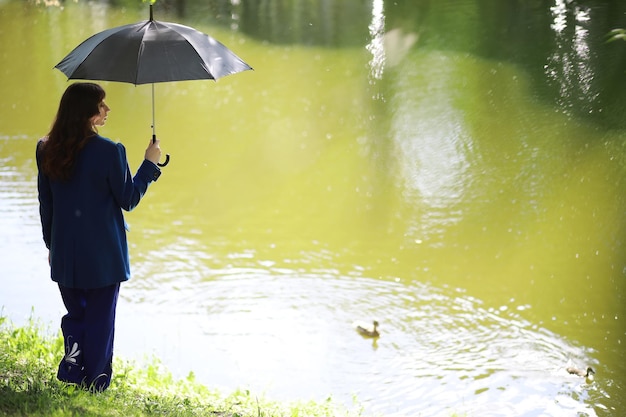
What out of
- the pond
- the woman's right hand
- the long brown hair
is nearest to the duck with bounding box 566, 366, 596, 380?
the pond

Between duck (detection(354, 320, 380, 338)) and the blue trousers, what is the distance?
3521mm

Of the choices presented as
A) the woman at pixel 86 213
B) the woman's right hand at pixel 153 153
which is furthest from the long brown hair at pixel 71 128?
the woman's right hand at pixel 153 153

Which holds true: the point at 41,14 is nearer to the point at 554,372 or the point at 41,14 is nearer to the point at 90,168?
the point at 554,372

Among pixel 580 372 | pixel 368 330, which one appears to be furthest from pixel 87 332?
pixel 580 372

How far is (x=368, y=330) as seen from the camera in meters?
6.89

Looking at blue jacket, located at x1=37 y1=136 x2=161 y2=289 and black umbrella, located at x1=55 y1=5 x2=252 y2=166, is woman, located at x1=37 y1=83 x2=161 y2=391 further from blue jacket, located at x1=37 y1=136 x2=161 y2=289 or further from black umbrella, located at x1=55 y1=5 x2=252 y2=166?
black umbrella, located at x1=55 y1=5 x2=252 y2=166

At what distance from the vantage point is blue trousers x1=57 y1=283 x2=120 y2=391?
352 cm

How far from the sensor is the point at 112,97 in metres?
14.5

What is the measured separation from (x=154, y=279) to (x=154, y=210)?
1.99 m

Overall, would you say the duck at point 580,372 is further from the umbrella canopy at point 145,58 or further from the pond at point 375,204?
the umbrella canopy at point 145,58

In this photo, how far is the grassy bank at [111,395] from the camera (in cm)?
346

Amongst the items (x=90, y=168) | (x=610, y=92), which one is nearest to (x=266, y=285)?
(x=90, y=168)

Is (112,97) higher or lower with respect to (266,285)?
higher

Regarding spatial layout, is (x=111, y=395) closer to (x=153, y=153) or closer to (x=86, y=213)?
(x=86, y=213)
